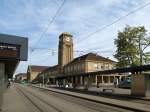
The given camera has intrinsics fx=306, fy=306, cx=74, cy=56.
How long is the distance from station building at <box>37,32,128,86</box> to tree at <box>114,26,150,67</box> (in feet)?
26.3

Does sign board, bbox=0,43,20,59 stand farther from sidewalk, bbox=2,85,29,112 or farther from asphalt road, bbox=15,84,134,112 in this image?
asphalt road, bbox=15,84,134,112

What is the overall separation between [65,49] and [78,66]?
19538 millimetres

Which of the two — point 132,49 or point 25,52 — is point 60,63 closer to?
point 132,49

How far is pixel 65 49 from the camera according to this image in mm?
119562

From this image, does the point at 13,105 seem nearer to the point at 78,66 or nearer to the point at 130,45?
the point at 130,45

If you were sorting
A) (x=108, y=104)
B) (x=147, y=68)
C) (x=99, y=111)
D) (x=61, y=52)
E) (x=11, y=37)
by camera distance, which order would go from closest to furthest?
(x=99, y=111)
(x=108, y=104)
(x=11, y=37)
(x=147, y=68)
(x=61, y=52)

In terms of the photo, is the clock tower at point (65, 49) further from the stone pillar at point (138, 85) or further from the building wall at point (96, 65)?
the stone pillar at point (138, 85)

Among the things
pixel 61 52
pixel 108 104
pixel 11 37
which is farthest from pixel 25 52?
pixel 61 52

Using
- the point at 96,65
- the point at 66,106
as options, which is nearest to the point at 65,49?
the point at 96,65

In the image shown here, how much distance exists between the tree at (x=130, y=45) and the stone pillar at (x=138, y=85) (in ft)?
109

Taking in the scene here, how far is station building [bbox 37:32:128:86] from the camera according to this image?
8124cm

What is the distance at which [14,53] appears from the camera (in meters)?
27.2

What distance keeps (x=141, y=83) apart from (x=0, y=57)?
1531 cm

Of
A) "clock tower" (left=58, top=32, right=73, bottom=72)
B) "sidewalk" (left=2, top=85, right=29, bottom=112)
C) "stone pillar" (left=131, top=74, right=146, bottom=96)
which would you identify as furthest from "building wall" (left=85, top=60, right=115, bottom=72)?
"sidewalk" (left=2, top=85, right=29, bottom=112)
